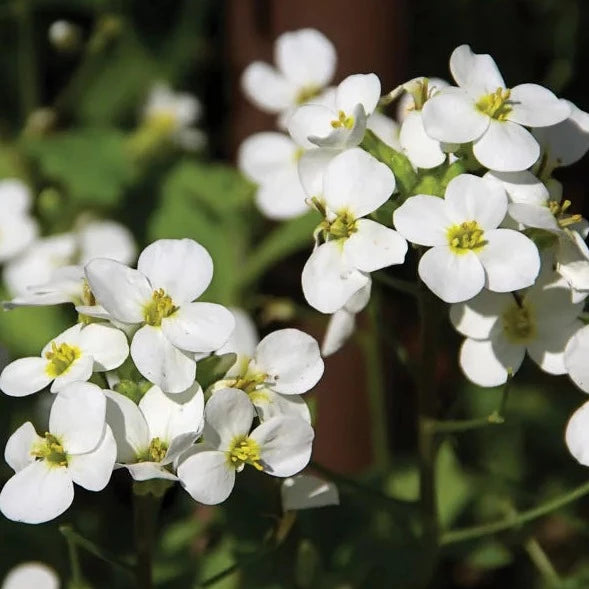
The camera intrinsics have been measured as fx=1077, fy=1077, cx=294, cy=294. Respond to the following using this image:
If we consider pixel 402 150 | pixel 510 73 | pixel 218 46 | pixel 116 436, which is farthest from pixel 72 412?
pixel 218 46

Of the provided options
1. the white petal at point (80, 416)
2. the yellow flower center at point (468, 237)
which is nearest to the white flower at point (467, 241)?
the yellow flower center at point (468, 237)

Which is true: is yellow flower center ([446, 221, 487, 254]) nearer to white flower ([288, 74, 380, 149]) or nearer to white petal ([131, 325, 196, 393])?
white flower ([288, 74, 380, 149])

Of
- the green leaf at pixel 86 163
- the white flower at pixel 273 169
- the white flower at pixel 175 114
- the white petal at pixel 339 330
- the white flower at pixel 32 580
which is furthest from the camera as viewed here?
the white flower at pixel 175 114

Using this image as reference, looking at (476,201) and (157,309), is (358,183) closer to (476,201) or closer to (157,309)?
(476,201)

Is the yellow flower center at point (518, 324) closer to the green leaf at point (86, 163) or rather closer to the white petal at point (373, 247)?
the white petal at point (373, 247)

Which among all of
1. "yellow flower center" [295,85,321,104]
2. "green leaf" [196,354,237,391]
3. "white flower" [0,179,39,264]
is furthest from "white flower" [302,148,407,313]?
"white flower" [0,179,39,264]

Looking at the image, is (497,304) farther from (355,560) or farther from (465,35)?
(465,35)
